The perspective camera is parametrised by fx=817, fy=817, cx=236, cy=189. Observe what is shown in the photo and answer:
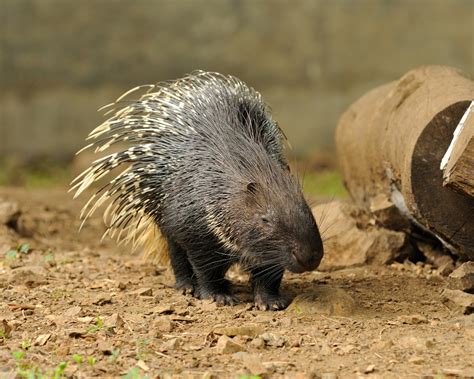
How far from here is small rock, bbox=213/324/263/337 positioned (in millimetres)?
3574

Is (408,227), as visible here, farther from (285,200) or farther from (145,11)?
(145,11)

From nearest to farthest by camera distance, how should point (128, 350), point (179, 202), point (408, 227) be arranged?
1. point (128, 350)
2. point (179, 202)
3. point (408, 227)

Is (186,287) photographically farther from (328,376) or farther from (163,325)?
(328,376)

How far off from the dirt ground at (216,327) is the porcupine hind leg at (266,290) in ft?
0.31

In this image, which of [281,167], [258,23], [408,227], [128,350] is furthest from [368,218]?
[258,23]

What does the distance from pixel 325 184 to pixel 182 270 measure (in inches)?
190

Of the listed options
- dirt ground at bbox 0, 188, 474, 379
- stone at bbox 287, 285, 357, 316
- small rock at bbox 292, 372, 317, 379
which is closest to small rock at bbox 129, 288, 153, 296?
dirt ground at bbox 0, 188, 474, 379

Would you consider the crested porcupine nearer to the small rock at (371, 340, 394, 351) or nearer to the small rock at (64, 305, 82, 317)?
the small rock at (371, 340, 394, 351)

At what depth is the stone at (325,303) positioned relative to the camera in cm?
399

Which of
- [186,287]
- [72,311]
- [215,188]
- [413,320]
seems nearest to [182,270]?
[186,287]

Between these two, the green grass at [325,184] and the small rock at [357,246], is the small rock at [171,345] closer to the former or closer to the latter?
the small rock at [357,246]

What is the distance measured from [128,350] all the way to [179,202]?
1045 millimetres

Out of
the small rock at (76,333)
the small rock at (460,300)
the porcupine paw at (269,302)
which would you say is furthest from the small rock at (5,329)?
the small rock at (460,300)

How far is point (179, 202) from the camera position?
4.22 metres
